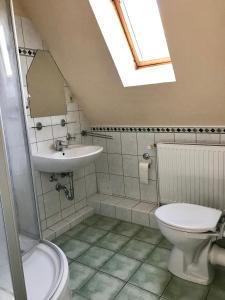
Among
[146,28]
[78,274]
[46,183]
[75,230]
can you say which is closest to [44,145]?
[46,183]

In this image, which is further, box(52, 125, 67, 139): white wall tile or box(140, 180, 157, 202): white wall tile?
box(140, 180, 157, 202): white wall tile

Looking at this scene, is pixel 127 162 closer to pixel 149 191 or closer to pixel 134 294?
pixel 149 191

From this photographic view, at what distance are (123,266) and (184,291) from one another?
0.48 metres

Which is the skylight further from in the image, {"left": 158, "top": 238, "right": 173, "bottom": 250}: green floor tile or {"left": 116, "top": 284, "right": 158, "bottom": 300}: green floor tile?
{"left": 116, "top": 284, "right": 158, "bottom": 300}: green floor tile

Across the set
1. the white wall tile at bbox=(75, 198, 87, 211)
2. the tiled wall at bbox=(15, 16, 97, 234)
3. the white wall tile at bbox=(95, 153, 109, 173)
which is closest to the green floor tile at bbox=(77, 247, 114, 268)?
the tiled wall at bbox=(15, 16, 97, 234)

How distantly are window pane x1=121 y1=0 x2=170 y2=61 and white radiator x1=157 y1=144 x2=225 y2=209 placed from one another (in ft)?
2.67

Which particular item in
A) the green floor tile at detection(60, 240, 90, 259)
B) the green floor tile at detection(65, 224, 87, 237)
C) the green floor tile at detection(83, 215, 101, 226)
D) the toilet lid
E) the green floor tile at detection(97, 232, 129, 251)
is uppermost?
the toilet lid

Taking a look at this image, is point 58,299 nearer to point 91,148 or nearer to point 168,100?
point 91,148

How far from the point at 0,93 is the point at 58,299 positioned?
3.30 feet

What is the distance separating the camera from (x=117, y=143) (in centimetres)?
274

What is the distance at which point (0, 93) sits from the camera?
1270 mm

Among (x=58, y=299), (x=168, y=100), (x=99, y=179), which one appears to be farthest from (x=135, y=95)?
(x=58, y=299)

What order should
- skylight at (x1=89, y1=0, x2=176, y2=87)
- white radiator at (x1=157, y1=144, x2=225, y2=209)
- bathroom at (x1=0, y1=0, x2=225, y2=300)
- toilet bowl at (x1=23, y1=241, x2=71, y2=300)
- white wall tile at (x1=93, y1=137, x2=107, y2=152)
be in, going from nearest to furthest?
toilet bowl at (x1=23, y1=241, x2=71, y2=300) → bathroom at (x1=0, y1=0, x2=225, y2=300) → skylight at (x1=89, y1=0, x2=176, y2=87) → white radiator at (x1=157, y1=144, x2=225, y2=209) → white wall tile at (x1=93, y1=137, x2=107, y2=152)

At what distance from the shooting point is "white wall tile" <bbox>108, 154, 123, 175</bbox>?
279 centimetres
